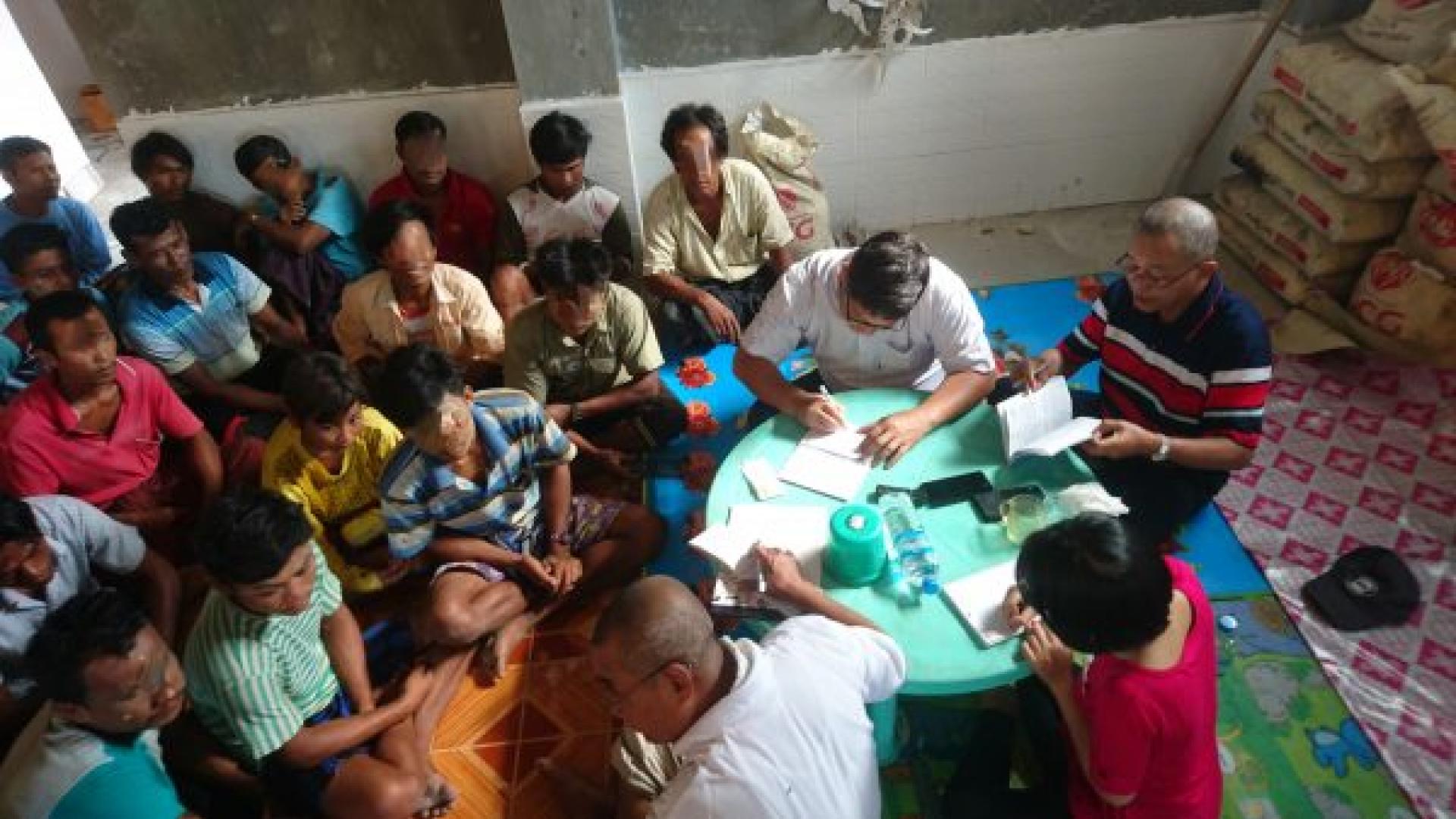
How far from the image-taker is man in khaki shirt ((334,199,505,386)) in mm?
3402

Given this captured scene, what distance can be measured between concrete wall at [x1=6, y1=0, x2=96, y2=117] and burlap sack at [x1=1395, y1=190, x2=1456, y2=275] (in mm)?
Answer: 8726

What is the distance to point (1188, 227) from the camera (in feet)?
7.90

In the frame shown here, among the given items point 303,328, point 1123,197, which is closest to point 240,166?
point 303,328

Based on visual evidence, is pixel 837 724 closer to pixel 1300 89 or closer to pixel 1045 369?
pixel 1045 369

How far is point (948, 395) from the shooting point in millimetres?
2725

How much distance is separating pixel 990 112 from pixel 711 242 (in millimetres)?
1815

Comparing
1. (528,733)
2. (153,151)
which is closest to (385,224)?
(153,151)

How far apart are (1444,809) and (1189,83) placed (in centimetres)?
371

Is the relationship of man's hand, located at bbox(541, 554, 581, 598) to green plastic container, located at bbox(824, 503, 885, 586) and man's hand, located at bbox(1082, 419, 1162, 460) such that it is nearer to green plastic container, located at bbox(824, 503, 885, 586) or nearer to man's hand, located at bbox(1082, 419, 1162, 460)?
green plastic container, located at bbox(824, 503, 885, 586)

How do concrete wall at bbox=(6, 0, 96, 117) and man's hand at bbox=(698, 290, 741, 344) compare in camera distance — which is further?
concrete wall at bbox=(6, 0, 96, 117)

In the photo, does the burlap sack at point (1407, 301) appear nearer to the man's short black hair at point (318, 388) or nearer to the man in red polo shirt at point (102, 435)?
the man's short black hair at point (318, 388)

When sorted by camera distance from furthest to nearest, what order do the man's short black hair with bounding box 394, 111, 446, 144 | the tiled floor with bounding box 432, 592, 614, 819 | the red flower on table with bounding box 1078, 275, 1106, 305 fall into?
the red flower on table with bounding box 1078, 275, 1106, 305
the man's short black hair with bounding box 394, 111, 446, 144
the tiled floor with bounding box 432, 592, 614, 819

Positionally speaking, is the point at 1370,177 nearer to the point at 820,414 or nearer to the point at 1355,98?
the point at 1355,98

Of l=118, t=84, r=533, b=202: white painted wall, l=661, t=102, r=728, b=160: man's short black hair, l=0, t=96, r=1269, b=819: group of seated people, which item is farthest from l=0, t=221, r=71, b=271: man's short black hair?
l=661, t=102, r=728, b=160: man's short black hair
